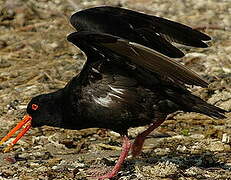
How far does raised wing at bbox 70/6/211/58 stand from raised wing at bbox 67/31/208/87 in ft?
1.25

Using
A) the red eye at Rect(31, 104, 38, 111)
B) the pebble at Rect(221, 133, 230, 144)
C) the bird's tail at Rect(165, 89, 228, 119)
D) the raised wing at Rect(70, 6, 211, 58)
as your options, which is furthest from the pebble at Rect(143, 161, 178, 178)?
the red eye at Rect(31, 104, 38, 111)

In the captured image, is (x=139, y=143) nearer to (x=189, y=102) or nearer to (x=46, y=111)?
(x=189, y=102)

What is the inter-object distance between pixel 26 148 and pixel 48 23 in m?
4.89

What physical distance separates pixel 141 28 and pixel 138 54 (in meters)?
0.66

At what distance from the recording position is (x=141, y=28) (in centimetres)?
602

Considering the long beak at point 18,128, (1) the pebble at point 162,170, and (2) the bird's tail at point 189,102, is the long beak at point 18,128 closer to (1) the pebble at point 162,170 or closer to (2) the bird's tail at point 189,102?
(1) the pebble at point 162,170

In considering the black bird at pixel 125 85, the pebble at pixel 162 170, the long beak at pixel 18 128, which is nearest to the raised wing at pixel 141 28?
the black bird at pixel 125 85

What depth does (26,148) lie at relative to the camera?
702 cm

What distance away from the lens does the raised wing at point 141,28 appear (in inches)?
235

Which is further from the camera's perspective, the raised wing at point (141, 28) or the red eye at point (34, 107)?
the red eye at point (34, 107)

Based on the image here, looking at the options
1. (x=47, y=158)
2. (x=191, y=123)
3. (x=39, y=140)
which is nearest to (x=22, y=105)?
(x=39, y=140)

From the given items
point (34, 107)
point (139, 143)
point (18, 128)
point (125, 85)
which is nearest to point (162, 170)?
point (139, 143)

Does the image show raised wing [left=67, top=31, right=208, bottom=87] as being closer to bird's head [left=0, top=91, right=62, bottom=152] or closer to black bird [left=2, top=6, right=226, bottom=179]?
black bird [left=2, top=6, right=226, bottom=179]

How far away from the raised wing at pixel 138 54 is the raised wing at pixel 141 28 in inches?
14.9
